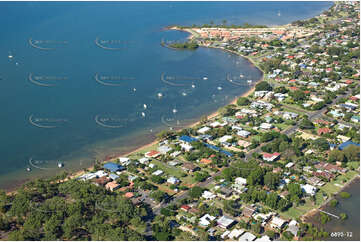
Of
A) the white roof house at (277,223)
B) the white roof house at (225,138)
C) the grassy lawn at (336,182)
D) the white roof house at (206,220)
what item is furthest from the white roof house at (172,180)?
the grassy lawn at (336,182)

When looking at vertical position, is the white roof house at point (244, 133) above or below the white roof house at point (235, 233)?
above

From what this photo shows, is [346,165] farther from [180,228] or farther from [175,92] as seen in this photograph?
[175,92]

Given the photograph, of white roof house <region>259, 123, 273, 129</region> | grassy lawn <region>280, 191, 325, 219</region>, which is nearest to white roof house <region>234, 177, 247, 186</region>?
grassy lawn <region>280, 191, 325, 219</region>

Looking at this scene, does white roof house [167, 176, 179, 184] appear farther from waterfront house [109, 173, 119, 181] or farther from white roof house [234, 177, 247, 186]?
white roof house [234, 177, 247, 186]

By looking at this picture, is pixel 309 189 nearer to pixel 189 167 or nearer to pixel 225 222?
pixel 225 222

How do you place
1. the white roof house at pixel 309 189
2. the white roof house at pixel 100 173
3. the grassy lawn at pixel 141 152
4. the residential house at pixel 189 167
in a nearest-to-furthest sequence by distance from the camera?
the white roof house at pixel 309 189, the white roof house at pixel 100 173, the residential house at pixel 189 167, the grassy lawn at pixel 141 152

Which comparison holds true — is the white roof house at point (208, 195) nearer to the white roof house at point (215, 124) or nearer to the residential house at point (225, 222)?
the residential house at point (225, 222)

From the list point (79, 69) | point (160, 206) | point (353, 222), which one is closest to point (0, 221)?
point (160, 206)
